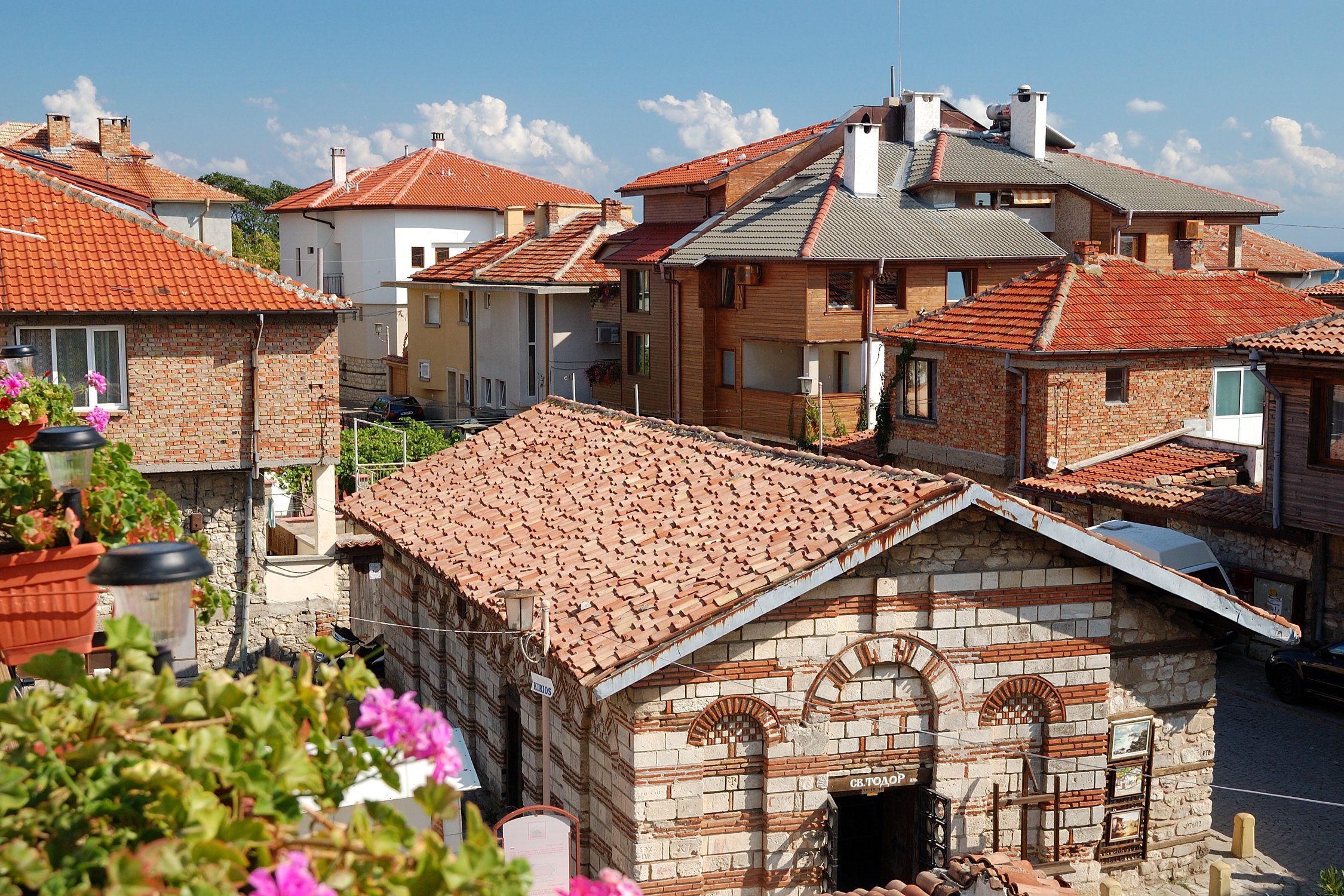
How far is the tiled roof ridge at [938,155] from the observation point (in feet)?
139

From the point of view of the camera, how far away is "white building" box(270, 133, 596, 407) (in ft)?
206

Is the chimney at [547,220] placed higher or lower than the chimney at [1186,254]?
higher

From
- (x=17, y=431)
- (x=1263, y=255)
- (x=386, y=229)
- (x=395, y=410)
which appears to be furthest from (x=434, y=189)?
(x=17, y=431)

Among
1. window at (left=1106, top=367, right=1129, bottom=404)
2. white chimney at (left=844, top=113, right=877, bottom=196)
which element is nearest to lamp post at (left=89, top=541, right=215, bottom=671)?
window at (left=1106, top=367, right=1129, bottom=404)

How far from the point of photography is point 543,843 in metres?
12.5

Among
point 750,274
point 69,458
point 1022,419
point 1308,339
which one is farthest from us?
point 750,274

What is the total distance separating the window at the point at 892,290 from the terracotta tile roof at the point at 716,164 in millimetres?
7409

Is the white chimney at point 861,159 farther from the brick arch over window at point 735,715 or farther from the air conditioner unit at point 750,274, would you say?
the brick arch over window at point 735,715

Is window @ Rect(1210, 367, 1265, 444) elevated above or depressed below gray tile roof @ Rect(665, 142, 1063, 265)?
below

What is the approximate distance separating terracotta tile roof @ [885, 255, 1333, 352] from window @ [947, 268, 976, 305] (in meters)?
6.86

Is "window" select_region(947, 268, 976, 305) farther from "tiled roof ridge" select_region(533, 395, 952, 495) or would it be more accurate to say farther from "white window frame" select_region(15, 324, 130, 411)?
"white window frame" select_region(15, 324, 130, 411)

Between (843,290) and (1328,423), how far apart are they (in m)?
16.7

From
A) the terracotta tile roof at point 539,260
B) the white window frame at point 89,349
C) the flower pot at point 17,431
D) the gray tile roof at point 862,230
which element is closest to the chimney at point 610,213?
the terracotta tile roof at point 539,260

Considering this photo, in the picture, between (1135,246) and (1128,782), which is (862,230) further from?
(1128,782)
